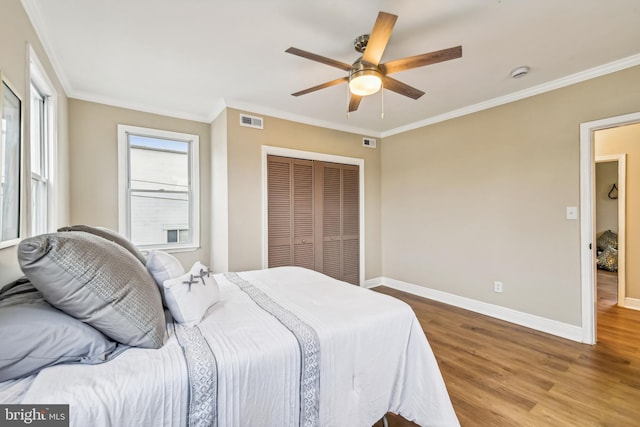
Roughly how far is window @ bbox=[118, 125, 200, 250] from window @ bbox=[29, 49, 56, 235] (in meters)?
0.83

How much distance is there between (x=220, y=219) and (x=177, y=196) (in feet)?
2.48

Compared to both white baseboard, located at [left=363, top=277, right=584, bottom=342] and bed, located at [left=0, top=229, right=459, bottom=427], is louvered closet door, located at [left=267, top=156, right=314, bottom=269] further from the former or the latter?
bed, located at [left=0, top=229, right=459, bottom=427]

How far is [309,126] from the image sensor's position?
400 cm

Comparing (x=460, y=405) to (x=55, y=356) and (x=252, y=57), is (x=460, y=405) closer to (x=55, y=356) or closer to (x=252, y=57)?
(x=55, y=356)

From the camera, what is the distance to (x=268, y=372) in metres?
1.14

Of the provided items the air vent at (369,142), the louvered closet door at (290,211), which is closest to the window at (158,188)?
the louvered closet door at (290,211)

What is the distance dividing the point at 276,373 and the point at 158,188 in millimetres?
3285

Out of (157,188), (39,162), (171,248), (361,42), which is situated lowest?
(171,248)

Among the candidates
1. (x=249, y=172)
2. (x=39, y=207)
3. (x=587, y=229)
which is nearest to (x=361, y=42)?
(x=249, y=172)

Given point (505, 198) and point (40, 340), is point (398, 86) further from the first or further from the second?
point (40, 340)

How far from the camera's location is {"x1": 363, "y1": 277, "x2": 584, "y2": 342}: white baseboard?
2.82m

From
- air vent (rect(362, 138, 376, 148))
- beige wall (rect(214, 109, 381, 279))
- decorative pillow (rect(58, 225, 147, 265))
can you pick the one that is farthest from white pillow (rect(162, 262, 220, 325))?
air vent (rect(362, 138, 376, 148))

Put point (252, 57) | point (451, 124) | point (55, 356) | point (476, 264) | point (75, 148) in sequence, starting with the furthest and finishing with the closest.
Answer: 1. point (451, 124)
2. point (476, 264)
3. point (75, 148)
4. point (252, 57)
5. point (55, 356)

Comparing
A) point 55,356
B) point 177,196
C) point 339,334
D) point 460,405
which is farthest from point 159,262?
point 177,196
